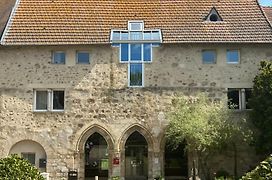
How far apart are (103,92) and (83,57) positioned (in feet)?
8.38

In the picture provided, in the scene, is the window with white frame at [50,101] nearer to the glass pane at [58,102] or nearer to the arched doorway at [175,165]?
the glass pane at [58,102]

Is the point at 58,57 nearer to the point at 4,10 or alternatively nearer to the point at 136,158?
the point at 4,10

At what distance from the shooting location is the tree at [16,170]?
14.0 m

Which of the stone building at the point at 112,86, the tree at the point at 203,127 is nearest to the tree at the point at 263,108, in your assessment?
the tree at the point at 203,127

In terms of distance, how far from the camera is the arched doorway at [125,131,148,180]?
28.7 m

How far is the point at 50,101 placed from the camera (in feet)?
93.0

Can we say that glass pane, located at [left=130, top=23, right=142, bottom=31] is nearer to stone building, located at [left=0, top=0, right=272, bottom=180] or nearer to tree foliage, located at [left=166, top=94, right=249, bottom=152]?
stone building, located at [left=0, top=0, right=272, bottom=180]

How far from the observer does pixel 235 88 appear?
93.5ft

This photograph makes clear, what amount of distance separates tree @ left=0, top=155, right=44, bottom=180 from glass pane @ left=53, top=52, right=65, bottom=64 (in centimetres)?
1477

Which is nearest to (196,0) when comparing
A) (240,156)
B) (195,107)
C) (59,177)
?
(195,107)

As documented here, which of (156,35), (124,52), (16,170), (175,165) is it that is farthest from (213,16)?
(16,170)

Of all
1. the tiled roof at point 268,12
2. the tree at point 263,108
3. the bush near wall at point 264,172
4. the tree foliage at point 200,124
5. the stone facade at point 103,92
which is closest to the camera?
the bush near wall at point 264,172

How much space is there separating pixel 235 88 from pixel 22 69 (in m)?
12.9

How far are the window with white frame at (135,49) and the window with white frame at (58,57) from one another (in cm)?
318
